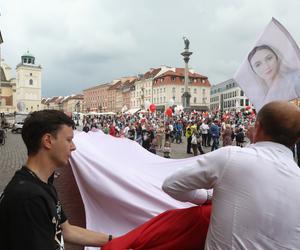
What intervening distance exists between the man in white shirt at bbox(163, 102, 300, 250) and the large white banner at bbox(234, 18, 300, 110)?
3.12m

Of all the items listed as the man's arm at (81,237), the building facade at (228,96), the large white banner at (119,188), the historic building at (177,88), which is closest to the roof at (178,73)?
the historic building at (177,88)

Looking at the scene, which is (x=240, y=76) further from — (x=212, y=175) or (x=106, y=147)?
(x=212, y=175)

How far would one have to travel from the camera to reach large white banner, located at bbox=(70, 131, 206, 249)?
350 cm

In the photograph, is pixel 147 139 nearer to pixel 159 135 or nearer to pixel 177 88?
pixel 159 135

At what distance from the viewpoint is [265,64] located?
5051 mm

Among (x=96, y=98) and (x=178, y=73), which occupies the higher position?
(x=178, y=73)

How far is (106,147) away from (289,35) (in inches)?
116

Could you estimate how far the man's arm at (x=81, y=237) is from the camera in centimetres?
224

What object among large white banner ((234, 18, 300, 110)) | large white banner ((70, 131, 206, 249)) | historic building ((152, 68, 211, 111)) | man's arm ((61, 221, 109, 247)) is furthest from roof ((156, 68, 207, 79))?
man's arm ((61, 221, 109, 247))

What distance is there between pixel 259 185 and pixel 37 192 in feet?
3.44

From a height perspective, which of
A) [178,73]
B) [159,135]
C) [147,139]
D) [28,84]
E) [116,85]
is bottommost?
[147,139]

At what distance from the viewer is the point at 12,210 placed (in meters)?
1.49

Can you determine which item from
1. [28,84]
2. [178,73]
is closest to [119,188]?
[178,73]

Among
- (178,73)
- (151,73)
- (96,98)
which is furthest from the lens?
(96,98)
